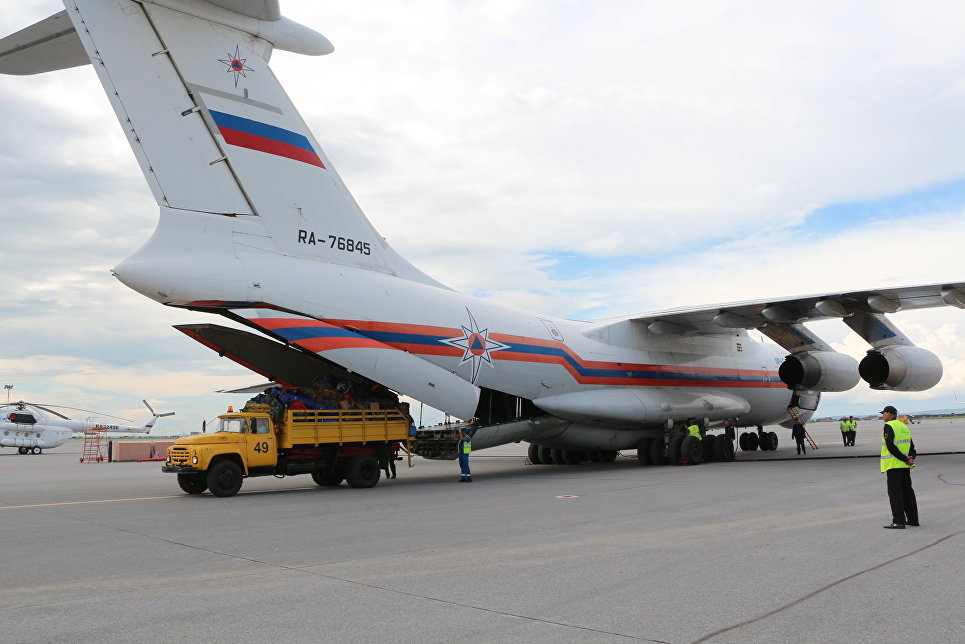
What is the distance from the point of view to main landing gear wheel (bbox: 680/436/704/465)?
1697 centimetres

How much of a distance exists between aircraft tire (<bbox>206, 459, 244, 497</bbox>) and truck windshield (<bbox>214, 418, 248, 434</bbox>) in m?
0.48

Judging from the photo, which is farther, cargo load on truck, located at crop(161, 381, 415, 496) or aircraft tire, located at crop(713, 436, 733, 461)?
aircraft tire, located at crop(713, 436, 733, 461)

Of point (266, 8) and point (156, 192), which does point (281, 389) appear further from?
point (266, 8)

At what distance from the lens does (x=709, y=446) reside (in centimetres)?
1786

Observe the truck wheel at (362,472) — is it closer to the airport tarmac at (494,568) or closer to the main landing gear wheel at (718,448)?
the airport tarmac at (494,568)

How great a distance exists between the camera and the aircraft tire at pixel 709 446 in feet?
58.5

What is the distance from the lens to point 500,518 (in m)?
8.31

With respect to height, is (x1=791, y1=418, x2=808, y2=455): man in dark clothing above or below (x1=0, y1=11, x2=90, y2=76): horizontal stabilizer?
below

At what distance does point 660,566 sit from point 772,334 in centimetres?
1465

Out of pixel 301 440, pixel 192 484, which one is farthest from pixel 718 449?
pixel 192 484

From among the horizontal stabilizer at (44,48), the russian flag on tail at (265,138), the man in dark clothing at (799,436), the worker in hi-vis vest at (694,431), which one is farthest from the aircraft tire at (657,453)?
the horizontal stabilizer at (44,48)

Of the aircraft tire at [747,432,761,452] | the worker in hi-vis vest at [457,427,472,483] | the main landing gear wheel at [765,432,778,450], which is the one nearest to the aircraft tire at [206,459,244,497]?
the worker in hi-vis vest at [457,427,472,483]

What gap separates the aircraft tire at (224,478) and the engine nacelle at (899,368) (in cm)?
1289

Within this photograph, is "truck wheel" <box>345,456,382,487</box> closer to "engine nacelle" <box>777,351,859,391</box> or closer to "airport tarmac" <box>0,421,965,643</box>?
"airport tarmac" <box>0,421,965,643</box>
